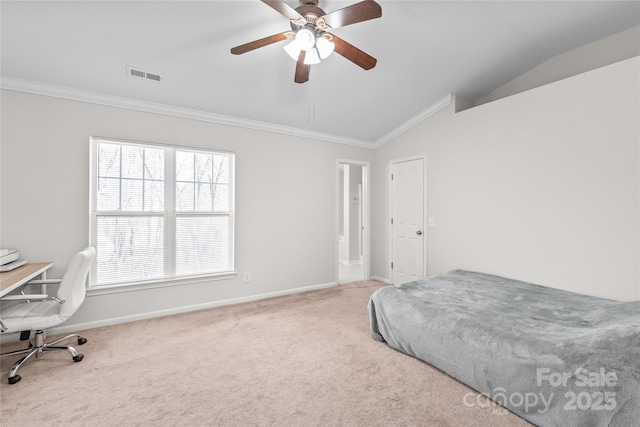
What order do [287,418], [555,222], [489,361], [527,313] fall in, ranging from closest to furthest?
1. [287,418]
2. [489,361]
3. [527,313]
4. [555,222]

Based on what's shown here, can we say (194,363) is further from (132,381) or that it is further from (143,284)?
(143,284)

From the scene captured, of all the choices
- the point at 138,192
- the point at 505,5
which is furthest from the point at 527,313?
the point at 138,192

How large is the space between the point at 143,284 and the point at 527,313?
3.81m

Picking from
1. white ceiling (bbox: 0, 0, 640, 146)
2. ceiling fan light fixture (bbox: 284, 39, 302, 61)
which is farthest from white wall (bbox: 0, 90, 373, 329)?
ceiling fan light fixture (bbox: 284, 39, 302, 61)

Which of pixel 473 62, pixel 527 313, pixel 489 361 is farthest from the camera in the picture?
pixel 473 62

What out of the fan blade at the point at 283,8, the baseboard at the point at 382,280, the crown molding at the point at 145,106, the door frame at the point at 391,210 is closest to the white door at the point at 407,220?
the door frame at the point at 391,210

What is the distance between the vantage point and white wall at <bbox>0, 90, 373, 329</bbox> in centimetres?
265

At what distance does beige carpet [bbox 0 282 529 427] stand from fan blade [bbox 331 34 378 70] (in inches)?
96.4

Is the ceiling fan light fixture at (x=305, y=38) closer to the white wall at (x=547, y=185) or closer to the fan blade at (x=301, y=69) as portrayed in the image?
the fan blade at (x=301, y=69)

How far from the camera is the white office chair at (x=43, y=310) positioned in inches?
80.7

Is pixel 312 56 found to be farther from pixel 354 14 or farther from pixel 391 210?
pixel 391 210

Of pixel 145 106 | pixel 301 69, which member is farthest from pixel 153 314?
pixel 301 69

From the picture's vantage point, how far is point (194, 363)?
2301 mm

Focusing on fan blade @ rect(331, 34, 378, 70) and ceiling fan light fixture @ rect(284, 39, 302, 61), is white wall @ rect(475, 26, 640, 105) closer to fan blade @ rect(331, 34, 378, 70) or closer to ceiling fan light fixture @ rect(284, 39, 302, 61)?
fan blade @ rect(331, 34, 378, 70)
